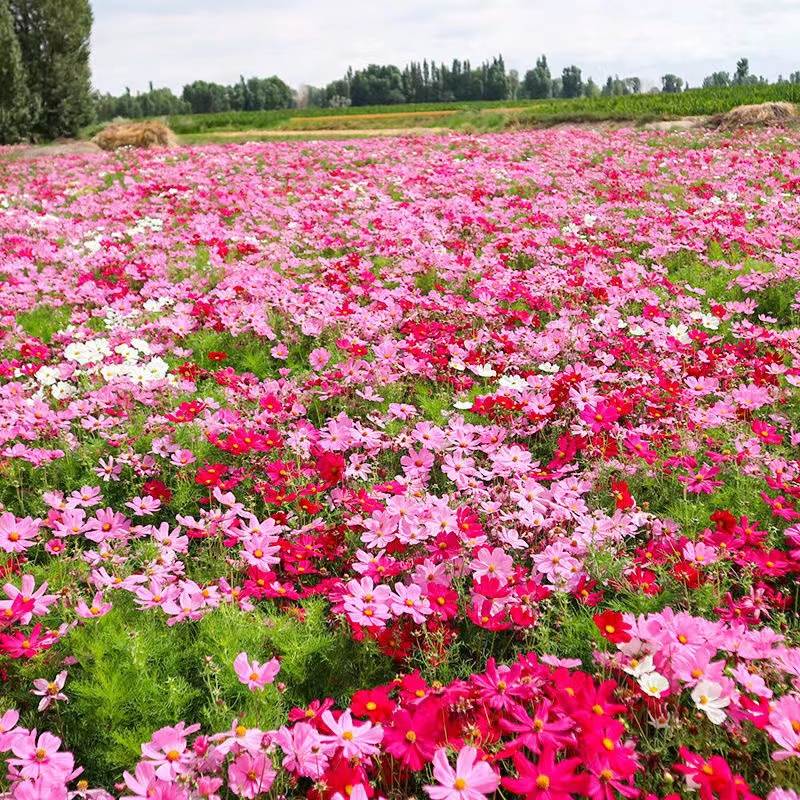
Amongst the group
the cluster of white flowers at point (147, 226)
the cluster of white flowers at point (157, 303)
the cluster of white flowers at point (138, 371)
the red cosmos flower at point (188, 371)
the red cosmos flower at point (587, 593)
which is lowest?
the red cosmos flower at point (587, 593)

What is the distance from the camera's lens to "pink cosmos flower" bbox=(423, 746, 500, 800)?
5.45ft

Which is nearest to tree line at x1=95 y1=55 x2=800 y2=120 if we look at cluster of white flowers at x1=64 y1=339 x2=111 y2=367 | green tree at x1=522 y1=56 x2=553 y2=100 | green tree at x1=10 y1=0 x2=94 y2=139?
green tree at x1=522 y1=56 x2=553 y2=100

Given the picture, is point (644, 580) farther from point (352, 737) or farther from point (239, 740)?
point (239, 740)

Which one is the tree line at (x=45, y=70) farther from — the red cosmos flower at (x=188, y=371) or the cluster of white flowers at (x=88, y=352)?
the red cosmos flower at (x=188, y=371)

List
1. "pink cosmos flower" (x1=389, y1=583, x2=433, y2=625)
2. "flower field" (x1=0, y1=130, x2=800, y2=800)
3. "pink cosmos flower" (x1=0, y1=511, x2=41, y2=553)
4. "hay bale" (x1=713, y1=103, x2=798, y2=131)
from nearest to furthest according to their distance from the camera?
"flower field" (x1=0, y1=130, x2=800, y2=800), "pink cosmos flower" (x1=389, y1=583, x2=433, y2=625), "pink cosmos flower" (x1=0, y1=511, x2=41, y2=553), "hay bale" (x1=713, y1=103, x2=798, y2=131)

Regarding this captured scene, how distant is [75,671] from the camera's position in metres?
2.36

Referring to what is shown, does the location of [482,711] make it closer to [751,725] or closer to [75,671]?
[751,725]

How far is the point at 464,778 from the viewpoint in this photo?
1.69 metres

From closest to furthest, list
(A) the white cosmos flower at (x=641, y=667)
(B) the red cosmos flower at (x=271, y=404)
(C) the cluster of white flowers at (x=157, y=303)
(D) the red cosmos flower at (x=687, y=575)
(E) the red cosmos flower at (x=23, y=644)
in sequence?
(A) the white cosmos flower at (x=641, y=667), (E) the red cosmos flower at (x=23, y=644), (D) the red cosmos flower at (x=687, y=575), (B) the red cosmos flower at (x=271, y=404), (C) the cluster of white flowers at (x=157, y=303)

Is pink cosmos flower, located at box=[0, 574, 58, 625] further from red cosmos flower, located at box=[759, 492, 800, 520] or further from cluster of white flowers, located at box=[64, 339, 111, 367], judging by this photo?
red cosmos flower, located at box=[759, 492, 800, 520]

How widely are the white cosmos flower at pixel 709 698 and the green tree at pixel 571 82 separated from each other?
16837 centimetres

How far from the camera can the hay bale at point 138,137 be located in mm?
24609

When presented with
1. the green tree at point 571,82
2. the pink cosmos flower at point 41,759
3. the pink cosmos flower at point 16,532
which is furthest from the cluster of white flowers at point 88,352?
the green tree at point 571,82

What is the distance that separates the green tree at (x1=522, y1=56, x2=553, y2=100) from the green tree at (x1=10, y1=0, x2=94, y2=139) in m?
116
